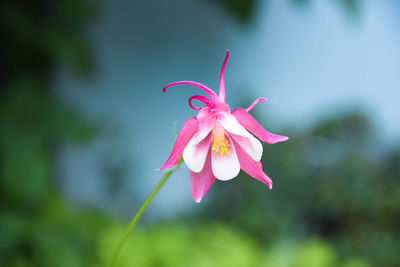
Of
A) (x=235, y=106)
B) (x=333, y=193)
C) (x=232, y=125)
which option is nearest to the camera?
(x=232, y=125)

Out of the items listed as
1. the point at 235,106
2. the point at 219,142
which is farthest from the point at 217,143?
the point at 235,106

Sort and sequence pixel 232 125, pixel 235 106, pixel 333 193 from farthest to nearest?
pixel 235 106 → pixel 333 193 → pixel 232 125

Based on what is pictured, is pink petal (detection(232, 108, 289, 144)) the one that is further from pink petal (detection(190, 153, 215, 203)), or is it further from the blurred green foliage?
the blurred green foliage

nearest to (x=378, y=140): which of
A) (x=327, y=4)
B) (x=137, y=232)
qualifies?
(x=327, y=4)

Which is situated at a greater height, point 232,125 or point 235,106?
point 235,106

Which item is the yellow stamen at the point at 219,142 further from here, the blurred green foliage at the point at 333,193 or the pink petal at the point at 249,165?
the blurred green foliage at the point at 333,193

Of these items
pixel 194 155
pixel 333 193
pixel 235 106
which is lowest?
pixel 194 155

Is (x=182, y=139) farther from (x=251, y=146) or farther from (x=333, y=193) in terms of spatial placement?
(x=333, y=193)
